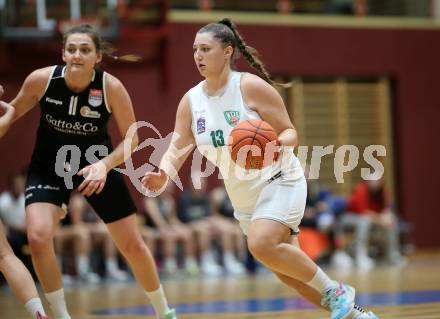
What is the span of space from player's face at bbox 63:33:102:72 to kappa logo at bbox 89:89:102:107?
6.1 inches

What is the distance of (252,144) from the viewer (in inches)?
174

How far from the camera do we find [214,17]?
13.9 meters

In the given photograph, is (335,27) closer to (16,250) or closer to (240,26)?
(240,26)

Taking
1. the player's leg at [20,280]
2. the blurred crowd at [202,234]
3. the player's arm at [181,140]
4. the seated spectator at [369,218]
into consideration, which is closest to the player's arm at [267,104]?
the player's arm at [181,140]

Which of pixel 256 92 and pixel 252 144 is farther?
pixel 256 92

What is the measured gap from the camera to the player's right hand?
15.3 ft

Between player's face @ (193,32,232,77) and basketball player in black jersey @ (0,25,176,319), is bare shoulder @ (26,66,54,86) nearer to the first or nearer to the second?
basketball player in black jersey @ (0,25,176,319)

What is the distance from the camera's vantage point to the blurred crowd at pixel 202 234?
1112 cm

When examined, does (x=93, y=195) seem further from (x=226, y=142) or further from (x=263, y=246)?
(x=263, y=246)

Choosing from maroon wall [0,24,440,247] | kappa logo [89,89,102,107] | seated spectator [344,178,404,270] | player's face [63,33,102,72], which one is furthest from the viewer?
maroon wall [0,24,440,247]

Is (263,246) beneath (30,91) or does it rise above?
beneath

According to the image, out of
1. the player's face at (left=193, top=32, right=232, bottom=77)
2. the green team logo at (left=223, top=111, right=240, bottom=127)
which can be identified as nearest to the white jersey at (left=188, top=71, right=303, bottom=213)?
the green team logo at (left=223, top=111, right=240, bottom=127)

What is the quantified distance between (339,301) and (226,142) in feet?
3.79

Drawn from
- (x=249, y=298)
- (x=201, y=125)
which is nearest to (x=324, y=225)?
(x=249, y=298)
